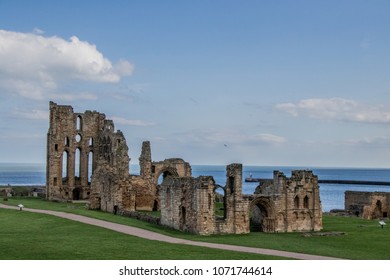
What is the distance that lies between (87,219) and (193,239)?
9.70m

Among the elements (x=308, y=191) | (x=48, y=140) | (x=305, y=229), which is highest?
(x=48, y=140)

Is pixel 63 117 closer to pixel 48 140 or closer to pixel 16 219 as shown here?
pixel 48 140

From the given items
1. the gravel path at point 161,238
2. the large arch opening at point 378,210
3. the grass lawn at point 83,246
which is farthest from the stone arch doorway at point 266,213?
the large arch opening at point 378,210

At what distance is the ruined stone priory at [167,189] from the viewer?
37.8m

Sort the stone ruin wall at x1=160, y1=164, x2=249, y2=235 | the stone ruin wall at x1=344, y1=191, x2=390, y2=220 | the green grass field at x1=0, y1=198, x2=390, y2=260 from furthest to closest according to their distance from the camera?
the stone ruin wall at x1=344, y1=191, x2=390, y2=220, the stone ruin wall at x1=160, y1=164, x2=249, y2=235, the green grass field at x1=0, y1=198, x2=390, y2=260

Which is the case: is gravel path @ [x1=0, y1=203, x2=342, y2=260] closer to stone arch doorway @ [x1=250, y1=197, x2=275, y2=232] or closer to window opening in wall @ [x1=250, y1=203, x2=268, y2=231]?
stone arch doorway @ [x1=250, y1=197, x2=275, y2=232]

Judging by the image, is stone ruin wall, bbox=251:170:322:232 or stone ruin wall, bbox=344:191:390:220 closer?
stone ruin wall, bbox=251:170:322:232

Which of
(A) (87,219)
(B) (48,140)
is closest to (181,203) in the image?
(A) (87,219)

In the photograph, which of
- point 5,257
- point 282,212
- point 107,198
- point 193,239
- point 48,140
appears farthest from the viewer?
point 48,140

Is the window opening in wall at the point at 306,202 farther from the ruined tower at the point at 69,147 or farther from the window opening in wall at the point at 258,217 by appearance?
the ruined tower at the point at 69,147

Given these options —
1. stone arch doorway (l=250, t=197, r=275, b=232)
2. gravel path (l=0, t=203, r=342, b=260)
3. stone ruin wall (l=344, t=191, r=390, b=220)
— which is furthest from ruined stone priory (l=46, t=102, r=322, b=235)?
stone ruin wall (l=344, t=191, r=390, b=220)

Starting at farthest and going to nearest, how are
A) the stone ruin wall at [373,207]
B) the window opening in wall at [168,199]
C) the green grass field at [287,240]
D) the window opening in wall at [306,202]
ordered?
the stone ruin wall at [373,207] < the window opening in wall at [306,202] < the window opening in wall at [168,199] < the green grass field at [287,240]

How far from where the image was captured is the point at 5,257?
Result: 902 inches

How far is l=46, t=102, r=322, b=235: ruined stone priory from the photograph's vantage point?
37812mm
